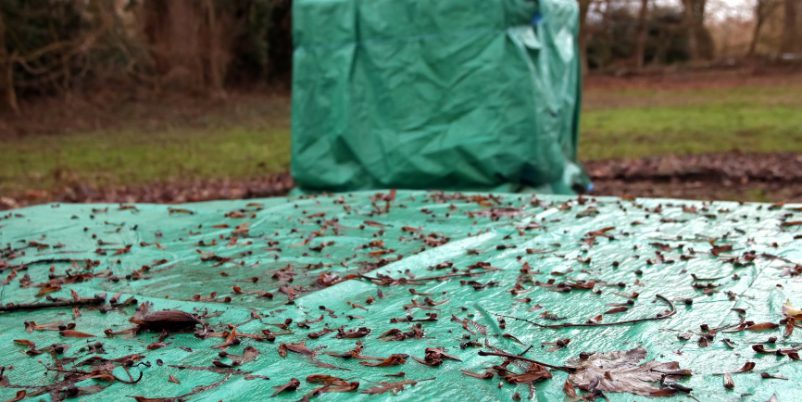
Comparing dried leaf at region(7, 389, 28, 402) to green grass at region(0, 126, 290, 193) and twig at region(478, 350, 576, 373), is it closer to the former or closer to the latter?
twig at region(478, 350, 576, 373)

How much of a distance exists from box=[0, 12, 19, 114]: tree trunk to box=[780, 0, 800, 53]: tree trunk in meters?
17.4

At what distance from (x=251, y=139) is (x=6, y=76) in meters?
4.44

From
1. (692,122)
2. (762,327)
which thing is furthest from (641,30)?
(762,327)

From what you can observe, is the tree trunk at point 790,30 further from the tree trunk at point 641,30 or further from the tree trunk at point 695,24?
the tree trunk at point 641,30

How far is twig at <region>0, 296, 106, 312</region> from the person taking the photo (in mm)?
2158

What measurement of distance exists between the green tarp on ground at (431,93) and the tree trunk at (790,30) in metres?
15.4

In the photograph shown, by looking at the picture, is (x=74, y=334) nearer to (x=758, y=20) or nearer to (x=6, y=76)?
(x=6, y=76)

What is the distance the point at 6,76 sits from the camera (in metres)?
11.2

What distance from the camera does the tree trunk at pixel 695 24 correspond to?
62.7 feet

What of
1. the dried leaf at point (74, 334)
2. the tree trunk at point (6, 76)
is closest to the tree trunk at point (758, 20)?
the tree trunk at point (6, 76)

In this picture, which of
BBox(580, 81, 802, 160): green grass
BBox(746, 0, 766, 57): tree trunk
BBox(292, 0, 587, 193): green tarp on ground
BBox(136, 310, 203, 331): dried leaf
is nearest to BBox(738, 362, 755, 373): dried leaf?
BBox(136, 310, 203, 331): dried leaf

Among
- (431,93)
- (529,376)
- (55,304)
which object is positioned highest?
(431,93)

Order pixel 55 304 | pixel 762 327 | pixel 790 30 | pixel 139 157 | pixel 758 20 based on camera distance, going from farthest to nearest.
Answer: pixel 790 30
pixel 758 20
pixel 139 157
pixel 55 304
pixel 762 327

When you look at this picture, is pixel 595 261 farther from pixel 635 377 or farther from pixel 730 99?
pixel 730 99
